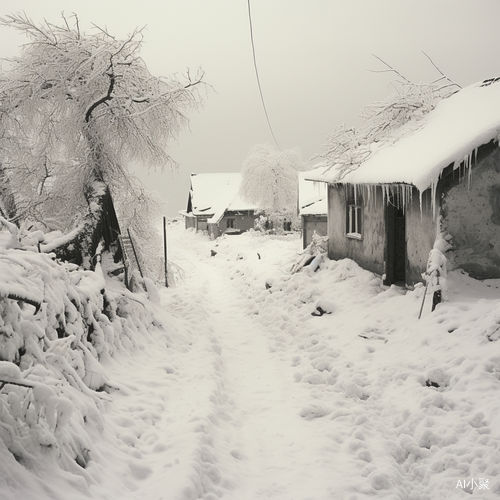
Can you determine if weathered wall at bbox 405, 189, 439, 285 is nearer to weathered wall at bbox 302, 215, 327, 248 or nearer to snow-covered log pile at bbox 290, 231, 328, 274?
snow-covered log pile at bbox 290, 231, 328, 274

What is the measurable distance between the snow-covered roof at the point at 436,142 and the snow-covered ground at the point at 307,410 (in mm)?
2411

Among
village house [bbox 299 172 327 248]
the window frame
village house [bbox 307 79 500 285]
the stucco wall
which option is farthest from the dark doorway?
the stucco wall

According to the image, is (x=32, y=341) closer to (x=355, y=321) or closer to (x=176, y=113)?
(x=355, y=321)

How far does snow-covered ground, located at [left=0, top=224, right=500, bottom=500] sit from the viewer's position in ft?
15.0

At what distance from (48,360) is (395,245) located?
9.55 meters

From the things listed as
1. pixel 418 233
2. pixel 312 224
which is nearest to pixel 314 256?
pixel 418 233

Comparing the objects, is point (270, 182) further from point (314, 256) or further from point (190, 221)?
point (314, 256)

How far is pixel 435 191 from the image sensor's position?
934 centimetres

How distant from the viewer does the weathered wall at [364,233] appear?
12.0 m

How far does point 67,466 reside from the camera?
4059mm

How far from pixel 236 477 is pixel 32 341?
2.64 m

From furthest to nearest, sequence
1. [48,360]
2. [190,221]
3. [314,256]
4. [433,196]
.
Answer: [190,221]
[314,256]
[433,196]
[48,360]

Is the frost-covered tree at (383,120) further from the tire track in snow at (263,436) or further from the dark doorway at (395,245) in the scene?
the tire track in snow at (263,436)

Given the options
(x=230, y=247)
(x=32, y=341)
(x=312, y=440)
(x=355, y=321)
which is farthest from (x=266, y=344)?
(x=230, y=247)
